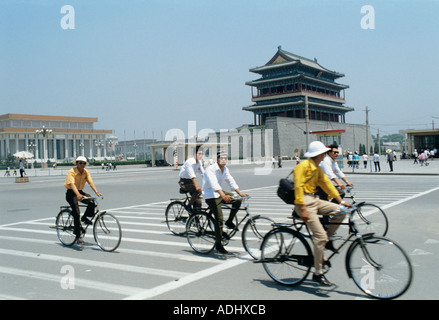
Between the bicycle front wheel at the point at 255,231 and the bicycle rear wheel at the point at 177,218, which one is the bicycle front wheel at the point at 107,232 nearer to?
the bicycle rear wheel at the point at 177,218

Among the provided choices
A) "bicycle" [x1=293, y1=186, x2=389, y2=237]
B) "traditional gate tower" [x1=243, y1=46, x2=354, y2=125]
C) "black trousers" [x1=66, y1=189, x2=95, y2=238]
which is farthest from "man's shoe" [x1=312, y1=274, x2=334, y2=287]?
"traditional gate tower" [x1=243, y1=46, x2=354, y2=125]

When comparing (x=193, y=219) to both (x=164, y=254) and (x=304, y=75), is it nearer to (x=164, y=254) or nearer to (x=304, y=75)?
(x=164, y=254)

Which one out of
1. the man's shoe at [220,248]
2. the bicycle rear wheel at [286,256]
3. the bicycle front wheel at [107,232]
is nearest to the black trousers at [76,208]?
the bicycle front wheel at [107,232]

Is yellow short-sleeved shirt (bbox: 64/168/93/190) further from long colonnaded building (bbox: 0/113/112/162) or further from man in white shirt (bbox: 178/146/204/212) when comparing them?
long colonnaded building (bbox: 0/113/112/162)

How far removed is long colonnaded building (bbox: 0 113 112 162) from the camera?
307 feet

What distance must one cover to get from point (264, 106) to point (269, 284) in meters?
75.8

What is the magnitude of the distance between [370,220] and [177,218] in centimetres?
404

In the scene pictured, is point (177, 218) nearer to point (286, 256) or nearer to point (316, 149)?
point (286, 256)

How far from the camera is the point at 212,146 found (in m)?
57.0

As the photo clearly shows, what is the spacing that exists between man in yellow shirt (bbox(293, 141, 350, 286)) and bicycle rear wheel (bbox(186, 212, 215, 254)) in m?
2.01

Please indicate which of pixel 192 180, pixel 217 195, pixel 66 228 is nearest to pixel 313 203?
pixel 217 195

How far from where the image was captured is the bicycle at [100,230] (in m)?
6.92

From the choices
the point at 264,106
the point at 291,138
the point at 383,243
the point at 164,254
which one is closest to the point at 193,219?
the point at 164,254

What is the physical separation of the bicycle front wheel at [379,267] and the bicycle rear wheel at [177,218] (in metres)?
4.63
